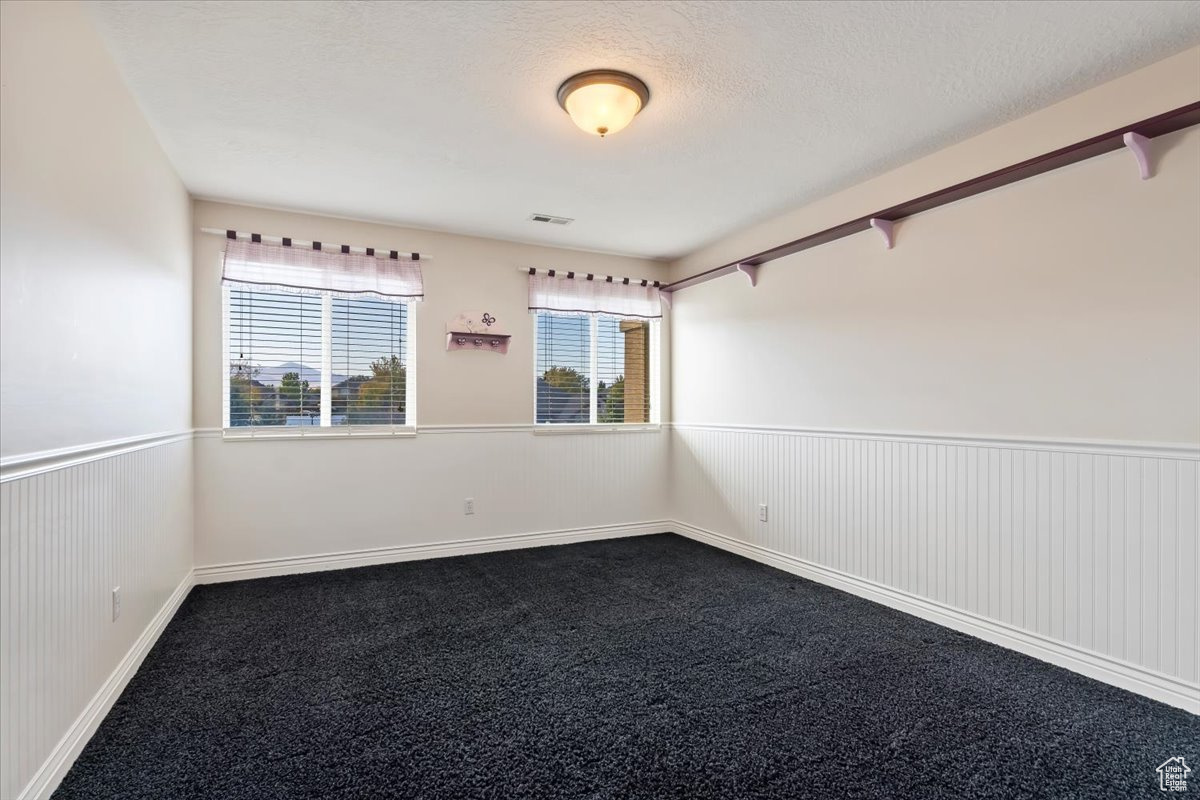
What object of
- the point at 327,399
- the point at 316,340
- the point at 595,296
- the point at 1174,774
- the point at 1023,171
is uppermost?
the point at 1023,171

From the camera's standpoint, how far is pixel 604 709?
2.19m

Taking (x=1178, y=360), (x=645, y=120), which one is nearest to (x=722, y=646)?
(x=1178, y=360)

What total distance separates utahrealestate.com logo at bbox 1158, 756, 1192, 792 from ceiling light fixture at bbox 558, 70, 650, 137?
295cm

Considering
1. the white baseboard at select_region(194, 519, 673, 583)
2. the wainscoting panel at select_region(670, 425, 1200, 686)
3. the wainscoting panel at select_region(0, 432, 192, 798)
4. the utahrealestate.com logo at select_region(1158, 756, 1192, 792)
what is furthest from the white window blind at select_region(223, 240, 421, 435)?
the utahrealestate.com logo at select_region(1158, 756, 1192, 792)

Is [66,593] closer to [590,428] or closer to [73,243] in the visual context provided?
[73,243]

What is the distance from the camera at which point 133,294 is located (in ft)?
8.24

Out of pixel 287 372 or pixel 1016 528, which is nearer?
pixel 1016 528

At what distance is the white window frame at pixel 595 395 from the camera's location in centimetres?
483

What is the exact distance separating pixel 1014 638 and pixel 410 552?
3693mm

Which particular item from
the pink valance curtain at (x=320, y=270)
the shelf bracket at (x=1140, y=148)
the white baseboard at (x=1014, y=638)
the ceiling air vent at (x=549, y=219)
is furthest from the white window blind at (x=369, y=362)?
the shelf bracket at (x=1140, y=148)

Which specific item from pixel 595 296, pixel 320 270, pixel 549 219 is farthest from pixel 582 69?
pixel 595 296

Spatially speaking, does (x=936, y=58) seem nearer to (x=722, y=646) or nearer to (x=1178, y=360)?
(x=1178, y=360)

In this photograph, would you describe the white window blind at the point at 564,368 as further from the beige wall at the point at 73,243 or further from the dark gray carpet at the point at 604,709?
the beige wall at the point at 73,243

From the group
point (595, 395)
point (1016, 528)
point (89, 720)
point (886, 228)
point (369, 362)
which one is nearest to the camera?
point (89, 720)
